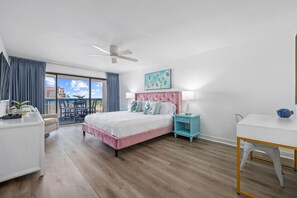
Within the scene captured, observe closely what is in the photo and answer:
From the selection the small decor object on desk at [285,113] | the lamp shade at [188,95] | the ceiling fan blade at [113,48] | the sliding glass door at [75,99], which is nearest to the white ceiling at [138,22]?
the ceiling fan blade at [113,48]

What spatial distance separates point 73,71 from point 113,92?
188 cm

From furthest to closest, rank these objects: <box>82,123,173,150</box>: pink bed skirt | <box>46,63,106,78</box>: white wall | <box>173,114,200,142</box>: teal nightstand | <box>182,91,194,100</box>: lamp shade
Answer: <box>46,63,106,78</box>: white wall, <box>182,91,194,100</box>: lamp shade, <box>173,114,200,142</box>: teal nightstand, <box>82,123,173,150</box>: pink bed skirt

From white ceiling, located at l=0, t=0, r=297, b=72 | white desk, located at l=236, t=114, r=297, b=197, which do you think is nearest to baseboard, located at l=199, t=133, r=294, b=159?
white desk, located at l=236, t=114, r=297, b=197

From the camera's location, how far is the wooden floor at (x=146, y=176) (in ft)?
4.99

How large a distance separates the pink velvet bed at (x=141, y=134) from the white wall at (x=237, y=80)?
39 cm

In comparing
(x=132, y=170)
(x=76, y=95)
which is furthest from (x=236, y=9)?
(x=76, y=95)

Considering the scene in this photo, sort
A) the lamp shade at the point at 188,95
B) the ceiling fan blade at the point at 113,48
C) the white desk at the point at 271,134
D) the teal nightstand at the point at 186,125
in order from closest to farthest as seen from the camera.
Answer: the white desk at the point at 271,134 → the ceiling fan blade at the point at 113,48 → the teal nightstand at the point at 186,125 → the lamp shade at the point at 188,95

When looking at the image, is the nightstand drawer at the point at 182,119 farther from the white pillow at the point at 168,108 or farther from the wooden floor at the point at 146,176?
the wooden floor at the point at 146,176

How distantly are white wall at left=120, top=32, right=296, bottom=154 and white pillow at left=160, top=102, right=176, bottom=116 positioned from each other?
53 cm

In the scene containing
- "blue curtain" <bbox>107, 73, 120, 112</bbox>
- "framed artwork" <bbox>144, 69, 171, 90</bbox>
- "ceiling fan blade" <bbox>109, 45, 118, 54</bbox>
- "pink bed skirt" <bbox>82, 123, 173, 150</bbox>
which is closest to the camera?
"pink bed skirt" <bbox>82, 123, 173, 150</bbox>

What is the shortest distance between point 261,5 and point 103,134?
3418mm

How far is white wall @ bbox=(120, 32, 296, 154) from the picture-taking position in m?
2.38

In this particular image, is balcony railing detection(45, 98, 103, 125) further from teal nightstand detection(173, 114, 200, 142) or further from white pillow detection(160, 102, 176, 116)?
teal nightstand detection(173, 114, 200, 142)

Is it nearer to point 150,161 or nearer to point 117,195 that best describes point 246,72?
point 150,161
